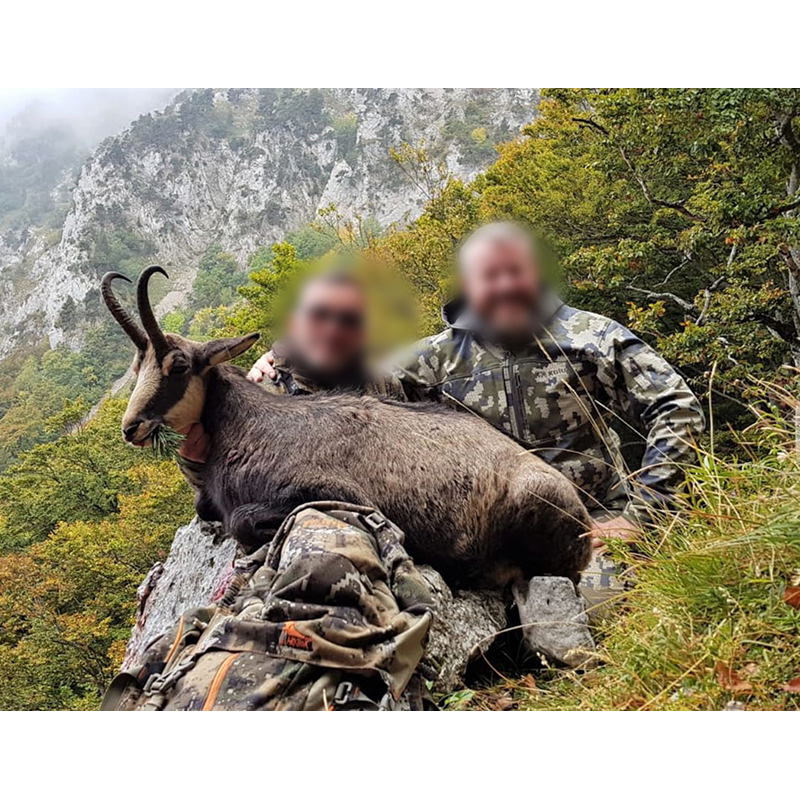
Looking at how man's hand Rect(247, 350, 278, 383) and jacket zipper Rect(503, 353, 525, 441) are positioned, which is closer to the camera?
jacket zipper Rect(503, 353, 525, 441)

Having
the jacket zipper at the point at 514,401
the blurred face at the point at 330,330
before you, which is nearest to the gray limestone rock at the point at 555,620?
the jacket zipper at the point at 514,401

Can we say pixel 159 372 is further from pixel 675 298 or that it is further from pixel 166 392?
pixel 675 298

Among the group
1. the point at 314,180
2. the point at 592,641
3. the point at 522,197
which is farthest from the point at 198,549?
the point at 522,197

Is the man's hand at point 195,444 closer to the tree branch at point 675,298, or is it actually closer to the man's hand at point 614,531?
the man's hand at point 614,531

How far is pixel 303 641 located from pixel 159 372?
59.8 inches

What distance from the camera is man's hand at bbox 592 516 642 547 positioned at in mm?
3442

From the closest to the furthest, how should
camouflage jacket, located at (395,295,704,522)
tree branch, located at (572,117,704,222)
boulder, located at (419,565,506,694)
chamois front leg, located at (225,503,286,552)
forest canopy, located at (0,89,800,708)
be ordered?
boulder, located at (419,565,506,694) < chamois front leg, located at (225,503,286,552) < camouflage jacket, located at (395,295,704,522) < forest canopy, located at (0,89,800,708) < tree branch, located at (572,117,704,222)

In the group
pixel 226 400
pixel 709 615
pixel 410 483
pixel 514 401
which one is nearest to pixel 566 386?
pixel 514 401

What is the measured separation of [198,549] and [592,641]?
1776 mm

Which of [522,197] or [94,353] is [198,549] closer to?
[94,353]

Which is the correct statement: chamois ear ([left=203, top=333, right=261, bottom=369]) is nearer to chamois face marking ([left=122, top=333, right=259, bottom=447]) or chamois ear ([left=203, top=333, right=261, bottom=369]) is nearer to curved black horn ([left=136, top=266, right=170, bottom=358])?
chamois face marking ([left=122, top=333, right=259, bottom=447])

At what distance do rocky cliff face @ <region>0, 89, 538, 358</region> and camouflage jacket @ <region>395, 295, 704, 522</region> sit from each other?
→ 140cm

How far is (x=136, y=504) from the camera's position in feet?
22.4

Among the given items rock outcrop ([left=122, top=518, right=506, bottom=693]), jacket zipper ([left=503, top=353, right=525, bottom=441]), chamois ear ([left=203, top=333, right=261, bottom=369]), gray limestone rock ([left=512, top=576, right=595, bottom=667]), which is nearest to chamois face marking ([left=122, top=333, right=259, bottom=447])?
chamois ear ([left=203, top=333, right=261, bottom=369])
